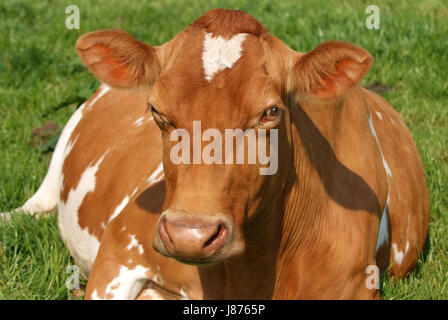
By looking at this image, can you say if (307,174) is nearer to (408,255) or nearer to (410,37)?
(408,255)

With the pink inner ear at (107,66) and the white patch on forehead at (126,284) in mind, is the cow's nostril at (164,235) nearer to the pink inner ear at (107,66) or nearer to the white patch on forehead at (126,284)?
the pink inner ear at (107,66)

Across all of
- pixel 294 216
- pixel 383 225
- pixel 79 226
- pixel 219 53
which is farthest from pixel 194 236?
pixel 79 226

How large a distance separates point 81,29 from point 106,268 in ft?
15.1

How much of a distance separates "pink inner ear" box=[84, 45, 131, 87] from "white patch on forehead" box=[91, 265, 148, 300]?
0.94 metres

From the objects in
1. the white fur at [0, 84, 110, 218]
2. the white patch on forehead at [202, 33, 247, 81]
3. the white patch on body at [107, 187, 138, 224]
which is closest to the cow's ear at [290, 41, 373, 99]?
the white patch on forehead at [202, 33, 247, 81]

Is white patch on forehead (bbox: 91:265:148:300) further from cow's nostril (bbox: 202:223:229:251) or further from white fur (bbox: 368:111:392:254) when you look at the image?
white fur (bbox: 368:111:392:254)

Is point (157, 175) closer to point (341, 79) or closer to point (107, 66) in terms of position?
point (107, 66)

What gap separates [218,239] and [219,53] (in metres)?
0.73

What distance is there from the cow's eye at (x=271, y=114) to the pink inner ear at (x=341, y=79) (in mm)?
326

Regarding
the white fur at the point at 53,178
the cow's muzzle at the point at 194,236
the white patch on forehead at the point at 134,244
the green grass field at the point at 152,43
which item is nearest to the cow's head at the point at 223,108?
the cow's muzzle at the point at 194,236

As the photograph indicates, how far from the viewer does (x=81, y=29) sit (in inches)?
309

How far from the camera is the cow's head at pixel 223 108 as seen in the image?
2.71 metres

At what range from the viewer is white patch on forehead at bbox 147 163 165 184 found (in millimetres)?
3914

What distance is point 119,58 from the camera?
10.7 ft
